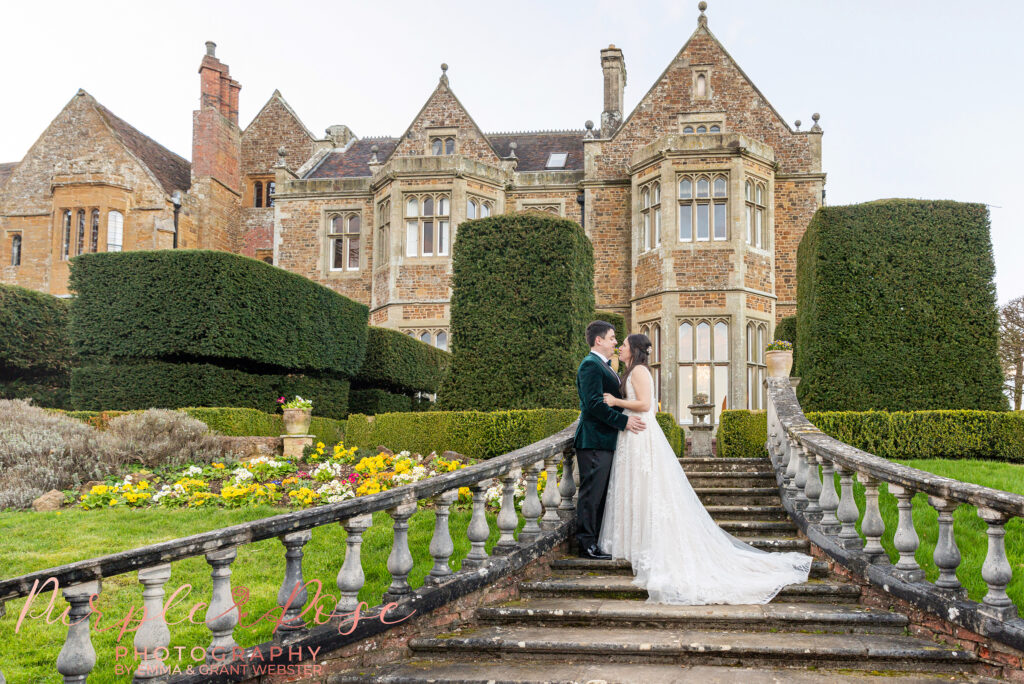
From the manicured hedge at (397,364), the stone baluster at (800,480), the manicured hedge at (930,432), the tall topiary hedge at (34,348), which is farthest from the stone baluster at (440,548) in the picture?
the tall topiary hedge at (34,348)

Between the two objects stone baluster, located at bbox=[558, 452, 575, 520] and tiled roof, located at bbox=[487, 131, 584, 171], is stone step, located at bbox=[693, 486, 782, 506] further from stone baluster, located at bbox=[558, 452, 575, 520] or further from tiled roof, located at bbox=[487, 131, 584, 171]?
tiled roof, located at bbox=[487, 131, 584, 171]

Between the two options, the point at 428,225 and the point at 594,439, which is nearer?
the point at 594,439

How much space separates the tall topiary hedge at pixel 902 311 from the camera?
13328 millimetres

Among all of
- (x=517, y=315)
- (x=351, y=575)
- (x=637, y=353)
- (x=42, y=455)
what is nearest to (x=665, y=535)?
(x=637, y=353)

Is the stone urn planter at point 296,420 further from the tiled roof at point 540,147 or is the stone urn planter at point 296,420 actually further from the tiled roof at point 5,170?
the tiled roof at point 5,170

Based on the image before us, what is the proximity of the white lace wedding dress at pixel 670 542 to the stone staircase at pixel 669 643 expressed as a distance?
140mm

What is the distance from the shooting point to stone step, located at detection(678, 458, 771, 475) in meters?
10.4

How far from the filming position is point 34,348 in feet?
57.4

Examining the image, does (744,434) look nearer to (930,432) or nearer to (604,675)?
(930,432)

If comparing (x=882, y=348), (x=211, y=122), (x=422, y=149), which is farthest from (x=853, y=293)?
(x=211, y=122)

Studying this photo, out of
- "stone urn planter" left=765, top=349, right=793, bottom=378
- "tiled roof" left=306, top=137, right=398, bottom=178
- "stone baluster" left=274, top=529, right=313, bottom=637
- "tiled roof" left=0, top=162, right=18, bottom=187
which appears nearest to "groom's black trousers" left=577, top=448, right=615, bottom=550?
"stone baluster" left=274, top=529, right=313, bottom=637

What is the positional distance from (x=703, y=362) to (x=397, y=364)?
8.08 metres

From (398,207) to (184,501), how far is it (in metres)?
16.0

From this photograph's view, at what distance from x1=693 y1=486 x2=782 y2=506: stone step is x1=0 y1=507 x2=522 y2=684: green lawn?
241cm
